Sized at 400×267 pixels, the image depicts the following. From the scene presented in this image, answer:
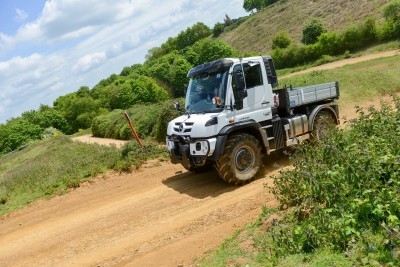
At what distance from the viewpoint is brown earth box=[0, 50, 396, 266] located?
727 cm

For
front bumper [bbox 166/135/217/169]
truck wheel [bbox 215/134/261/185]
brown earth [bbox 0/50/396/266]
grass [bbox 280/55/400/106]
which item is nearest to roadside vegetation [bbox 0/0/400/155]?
grass [bbox 280/55/400/106]

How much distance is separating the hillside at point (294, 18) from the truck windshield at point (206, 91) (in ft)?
175

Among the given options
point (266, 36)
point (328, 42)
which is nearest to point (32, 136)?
point (328, 42)

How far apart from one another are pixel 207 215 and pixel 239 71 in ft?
12.1

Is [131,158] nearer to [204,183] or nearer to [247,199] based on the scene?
[204,183]

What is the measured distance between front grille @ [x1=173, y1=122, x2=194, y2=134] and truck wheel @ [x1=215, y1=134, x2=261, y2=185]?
1.03 metres

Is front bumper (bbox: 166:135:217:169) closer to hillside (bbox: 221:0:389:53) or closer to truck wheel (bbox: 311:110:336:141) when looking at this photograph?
truck wheel (bbox: 311:110:336:141)

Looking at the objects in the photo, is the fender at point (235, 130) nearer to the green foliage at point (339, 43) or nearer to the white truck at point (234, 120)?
the white truck at point (234, 120)

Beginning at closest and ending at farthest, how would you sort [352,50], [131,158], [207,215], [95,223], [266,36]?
[207,215], [95,223], [131,158], [352,50], [266,36]

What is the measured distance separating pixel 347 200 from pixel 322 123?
6842 mm

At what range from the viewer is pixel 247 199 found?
8539 millimetres

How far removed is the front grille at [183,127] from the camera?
31.1ft

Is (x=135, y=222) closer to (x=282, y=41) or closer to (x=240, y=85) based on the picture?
(x=240, y=85)

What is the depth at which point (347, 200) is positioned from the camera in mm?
5094
